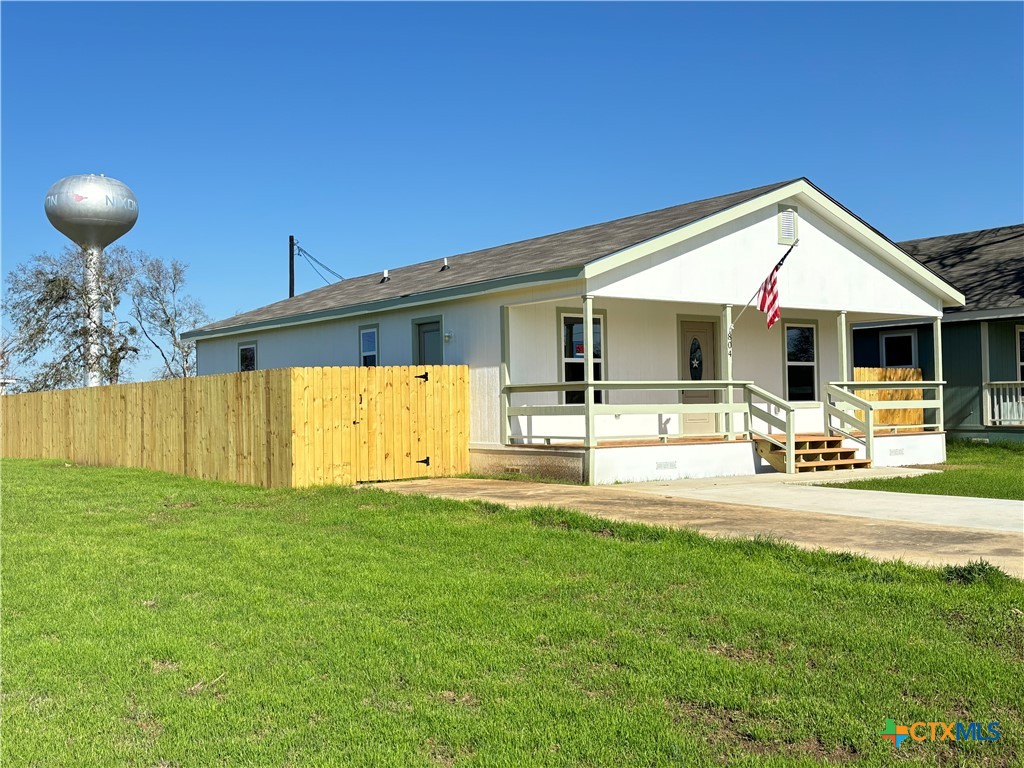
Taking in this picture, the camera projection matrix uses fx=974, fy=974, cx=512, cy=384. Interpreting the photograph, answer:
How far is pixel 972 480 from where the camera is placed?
14305 millimetres

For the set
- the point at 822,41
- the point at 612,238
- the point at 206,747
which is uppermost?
the point at 822,41

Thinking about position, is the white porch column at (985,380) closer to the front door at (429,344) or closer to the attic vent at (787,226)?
the attic vent at (787,226)

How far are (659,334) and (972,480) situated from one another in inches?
240

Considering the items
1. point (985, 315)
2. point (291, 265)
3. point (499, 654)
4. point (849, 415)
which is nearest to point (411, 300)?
point (849, 415)

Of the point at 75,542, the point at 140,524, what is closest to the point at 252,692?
the point at 75,542

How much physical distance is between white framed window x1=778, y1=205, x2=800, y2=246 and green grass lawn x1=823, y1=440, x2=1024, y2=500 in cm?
484

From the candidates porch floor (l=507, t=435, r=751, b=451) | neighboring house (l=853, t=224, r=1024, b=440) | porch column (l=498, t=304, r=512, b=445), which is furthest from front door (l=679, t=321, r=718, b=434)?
neighboring house (l=853, t=224, r=1024, b=440)

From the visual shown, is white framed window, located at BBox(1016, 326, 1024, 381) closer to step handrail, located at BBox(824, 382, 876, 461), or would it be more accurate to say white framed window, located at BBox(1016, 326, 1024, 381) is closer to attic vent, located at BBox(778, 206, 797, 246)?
step handrail, located at BBox(824, 382, 876, 461)

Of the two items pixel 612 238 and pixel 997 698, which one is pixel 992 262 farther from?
pixel 997 698

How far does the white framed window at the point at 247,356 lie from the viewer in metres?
23.6

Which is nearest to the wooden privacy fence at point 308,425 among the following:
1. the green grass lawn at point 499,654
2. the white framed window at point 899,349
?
the green grass lawn at point 499,654

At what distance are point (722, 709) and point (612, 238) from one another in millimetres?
12729

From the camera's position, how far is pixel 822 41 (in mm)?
17109

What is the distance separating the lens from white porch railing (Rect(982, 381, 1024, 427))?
21.8 m
